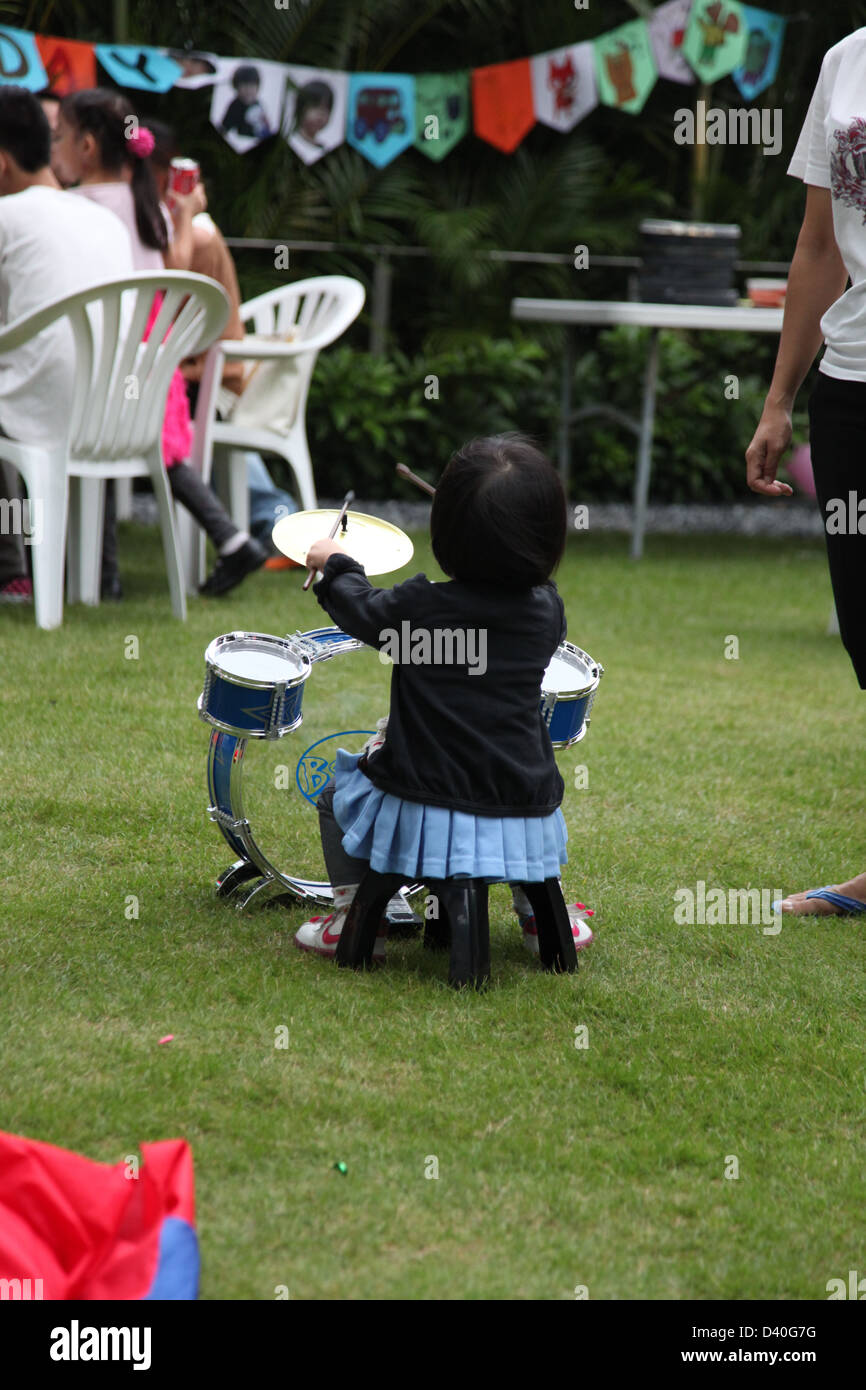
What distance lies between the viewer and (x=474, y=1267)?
165 centimetres

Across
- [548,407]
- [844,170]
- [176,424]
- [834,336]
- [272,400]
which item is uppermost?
[844,170]

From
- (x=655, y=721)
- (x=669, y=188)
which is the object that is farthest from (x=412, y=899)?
(x=669, y=188)

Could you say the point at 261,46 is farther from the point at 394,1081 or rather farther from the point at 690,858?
the point at 394,1081

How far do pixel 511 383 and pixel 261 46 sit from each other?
7.62 ft

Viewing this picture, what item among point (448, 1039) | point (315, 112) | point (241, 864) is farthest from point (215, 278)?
point (448, 1039)

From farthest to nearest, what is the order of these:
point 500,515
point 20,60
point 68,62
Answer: point 68,62
point 20,60
point 500,515

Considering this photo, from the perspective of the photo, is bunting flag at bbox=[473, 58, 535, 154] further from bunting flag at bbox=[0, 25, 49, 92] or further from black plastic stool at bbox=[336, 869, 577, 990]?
black plastic stool at bbox=[336, 869, 577, 990]

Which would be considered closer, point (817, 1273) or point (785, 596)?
Answer: point (817, 1273)

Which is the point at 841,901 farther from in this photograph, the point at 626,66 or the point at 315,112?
the point at 626,66

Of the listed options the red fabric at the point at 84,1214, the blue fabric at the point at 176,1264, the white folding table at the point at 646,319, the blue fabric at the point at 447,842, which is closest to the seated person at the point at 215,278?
the white folding table at the point at 646,319

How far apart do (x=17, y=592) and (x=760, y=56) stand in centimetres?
580

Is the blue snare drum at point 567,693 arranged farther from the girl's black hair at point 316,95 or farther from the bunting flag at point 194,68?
the girl's black hair at point 316,95

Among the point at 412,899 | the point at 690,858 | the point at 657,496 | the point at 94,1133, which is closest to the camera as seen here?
the point at 94,1133

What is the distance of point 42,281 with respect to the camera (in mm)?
4754
